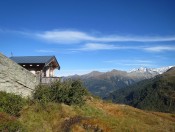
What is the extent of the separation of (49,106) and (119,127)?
8899 millimetres

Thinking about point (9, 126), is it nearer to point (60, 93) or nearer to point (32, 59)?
point (60, 93)

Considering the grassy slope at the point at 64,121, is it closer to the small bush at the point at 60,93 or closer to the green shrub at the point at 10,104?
the green shrub at the point at 10,104

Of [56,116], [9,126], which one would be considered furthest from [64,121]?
[9,126]

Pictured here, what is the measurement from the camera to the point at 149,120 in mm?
36938

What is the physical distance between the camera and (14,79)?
33.4 meters

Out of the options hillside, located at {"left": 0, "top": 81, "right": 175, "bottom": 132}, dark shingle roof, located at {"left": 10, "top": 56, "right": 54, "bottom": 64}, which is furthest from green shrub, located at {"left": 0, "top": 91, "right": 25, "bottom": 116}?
dark shingle roof, located at {"left": 10, "top": 56, "right": 54, "bottom": 64}

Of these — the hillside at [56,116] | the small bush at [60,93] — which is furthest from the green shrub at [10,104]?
the small bush at [60,93]

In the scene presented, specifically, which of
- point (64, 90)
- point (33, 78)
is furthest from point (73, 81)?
point (33, 78)

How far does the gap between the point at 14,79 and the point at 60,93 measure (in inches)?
252

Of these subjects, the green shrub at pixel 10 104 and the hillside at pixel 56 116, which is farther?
the green shrub at pixel 10 104

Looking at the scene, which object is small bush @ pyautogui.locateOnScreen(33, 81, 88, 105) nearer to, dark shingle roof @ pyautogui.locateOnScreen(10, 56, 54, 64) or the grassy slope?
the grassy slope

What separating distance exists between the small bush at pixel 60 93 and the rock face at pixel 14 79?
1.39 meters

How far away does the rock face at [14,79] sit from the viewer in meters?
31.8

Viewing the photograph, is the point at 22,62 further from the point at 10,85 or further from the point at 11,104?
the point at 11,104
